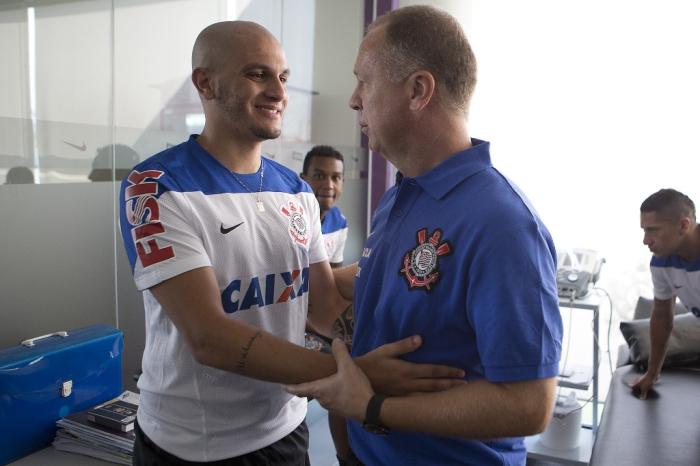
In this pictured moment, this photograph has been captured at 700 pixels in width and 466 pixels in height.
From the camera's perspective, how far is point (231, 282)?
1313 millimetres

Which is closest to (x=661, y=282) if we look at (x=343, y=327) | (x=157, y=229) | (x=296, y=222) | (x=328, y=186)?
(x=328, y=186)

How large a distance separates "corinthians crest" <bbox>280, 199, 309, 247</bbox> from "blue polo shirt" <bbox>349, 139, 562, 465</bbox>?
0.90 ft

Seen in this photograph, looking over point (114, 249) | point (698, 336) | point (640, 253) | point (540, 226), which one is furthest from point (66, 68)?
point (640, 253)

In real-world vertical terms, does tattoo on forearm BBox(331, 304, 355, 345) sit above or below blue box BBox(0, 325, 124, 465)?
above

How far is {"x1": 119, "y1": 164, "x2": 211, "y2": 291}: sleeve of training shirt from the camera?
120 cm

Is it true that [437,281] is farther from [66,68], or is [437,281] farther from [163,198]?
[66,68]

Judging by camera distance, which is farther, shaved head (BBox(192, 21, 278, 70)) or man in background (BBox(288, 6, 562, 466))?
shaved head (BBox(192, 21, 278, 70))

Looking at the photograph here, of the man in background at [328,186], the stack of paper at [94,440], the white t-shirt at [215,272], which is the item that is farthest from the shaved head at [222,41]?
the man in background at [328,186]

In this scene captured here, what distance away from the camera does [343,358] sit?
44.6 inches

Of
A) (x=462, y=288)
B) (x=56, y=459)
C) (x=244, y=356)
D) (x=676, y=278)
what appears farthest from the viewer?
(x=676, y=278)

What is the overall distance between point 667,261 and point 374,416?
262 cm

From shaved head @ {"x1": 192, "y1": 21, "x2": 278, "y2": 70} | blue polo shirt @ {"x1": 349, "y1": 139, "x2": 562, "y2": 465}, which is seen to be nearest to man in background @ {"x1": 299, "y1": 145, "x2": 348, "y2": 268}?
shaved head @ {"x1": 192, "y1": 21, "x2": 278, "y2": 70}

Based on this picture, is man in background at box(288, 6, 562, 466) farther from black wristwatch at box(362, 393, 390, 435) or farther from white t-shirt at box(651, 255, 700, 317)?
white t-shirt at box(651, 255, 700, 317)

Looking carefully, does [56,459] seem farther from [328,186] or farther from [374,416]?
[328,186]
